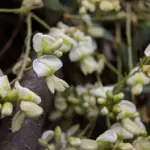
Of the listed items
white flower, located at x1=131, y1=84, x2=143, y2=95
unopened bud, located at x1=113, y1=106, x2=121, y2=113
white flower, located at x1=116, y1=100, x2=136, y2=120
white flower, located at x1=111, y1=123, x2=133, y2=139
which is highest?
white flower, located at x1=131, y1=84, x2=143, y2=95

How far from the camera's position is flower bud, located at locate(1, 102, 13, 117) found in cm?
51

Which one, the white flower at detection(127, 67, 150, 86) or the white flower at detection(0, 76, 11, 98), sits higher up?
the white flower at detection(0, 76, 11, 98)

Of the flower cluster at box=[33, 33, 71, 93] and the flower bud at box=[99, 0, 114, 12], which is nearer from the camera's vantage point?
the flower cluster at box=[33, 33, 71, 93]

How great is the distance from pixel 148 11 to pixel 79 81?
15 cm

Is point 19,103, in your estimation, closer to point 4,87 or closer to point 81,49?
point 4,87

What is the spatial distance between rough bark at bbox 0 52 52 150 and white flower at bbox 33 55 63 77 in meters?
0.06

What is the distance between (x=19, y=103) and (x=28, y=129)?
0.18 ft

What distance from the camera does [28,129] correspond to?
0.57 metres

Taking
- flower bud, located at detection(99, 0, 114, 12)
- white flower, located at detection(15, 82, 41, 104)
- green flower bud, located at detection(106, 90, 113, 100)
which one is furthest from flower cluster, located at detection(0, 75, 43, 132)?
flower bud, located at detection(99, 0, 114, 12)

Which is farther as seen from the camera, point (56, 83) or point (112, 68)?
point (112, 68)

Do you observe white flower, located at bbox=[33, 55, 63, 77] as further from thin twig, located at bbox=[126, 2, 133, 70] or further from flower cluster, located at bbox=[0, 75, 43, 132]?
thin twig, located at bbox=[126, 2, 133, 70]

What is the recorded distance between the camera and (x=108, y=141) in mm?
569

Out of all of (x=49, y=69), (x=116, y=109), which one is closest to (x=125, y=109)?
(x=116, y=109)

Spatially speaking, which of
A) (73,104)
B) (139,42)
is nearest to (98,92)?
(73,104)
